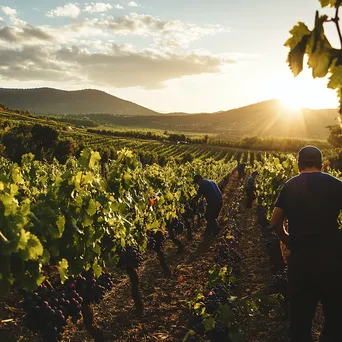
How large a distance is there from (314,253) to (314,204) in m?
0.41

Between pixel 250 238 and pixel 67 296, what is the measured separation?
8.24 m

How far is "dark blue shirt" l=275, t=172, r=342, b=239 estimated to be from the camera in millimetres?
3104

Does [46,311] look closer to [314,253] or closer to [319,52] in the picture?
[314,253]

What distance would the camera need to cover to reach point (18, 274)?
3.19m

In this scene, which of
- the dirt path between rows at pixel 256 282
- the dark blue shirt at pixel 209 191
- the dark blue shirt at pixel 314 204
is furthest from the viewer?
the dark blue shirt at pixel 209 191

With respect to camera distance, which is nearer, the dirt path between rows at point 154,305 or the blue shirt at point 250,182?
the dirt path between rows at point 154,305

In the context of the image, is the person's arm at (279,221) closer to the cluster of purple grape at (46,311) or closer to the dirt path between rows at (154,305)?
the dirt path between rows at (154,305)

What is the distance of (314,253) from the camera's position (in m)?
3.06

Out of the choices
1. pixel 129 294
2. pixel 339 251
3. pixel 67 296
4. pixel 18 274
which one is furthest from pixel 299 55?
pixel 129 294

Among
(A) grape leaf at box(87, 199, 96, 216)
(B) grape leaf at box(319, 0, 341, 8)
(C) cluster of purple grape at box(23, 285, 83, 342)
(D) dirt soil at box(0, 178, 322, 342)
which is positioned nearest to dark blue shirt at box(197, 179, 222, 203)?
(D) dirt soil at box(0, 178, 322, 342)

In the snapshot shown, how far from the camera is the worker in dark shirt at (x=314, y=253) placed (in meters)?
3.02

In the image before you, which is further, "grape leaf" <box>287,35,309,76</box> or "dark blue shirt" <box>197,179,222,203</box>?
"dark blue shirt" <box>197,179,222,203</box>

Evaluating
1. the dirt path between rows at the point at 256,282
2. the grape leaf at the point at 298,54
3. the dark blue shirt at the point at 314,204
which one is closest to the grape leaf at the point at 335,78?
the grape leaf at the point at 298,54

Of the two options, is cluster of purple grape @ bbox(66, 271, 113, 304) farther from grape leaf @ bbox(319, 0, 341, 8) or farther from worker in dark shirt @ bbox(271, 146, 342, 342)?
grape leaf @ bbox(319, 0, 341, 8)
